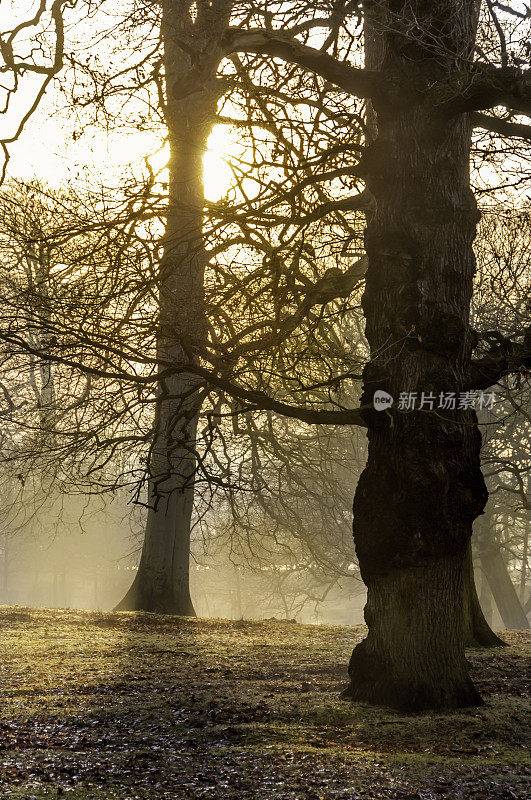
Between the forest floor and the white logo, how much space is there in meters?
2.34

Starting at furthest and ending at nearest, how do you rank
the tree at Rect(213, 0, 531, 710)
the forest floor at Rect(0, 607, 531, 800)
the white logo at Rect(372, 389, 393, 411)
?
the white logo at Rect(372, 389, 393, 411) < the tree at Rect(213, 0, 531, 710) < the forest floor at Rect(0, 607, 531, 800)

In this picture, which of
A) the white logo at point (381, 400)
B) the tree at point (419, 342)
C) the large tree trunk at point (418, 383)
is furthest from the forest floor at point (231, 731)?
the white logo at point (381, 400)

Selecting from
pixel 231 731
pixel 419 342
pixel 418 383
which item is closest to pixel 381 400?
pixel 418 383

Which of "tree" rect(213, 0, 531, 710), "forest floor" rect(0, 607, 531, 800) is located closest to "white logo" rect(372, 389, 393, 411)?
"tree" rect(213, 0, 531, 710)

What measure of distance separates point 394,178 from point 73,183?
2793 millimetres

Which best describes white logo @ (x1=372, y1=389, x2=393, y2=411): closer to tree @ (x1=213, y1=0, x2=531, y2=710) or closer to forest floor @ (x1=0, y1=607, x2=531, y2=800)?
tree @ (x1=213, y1=0, x2=531, y2=710)

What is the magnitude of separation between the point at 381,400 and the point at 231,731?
8.98ft

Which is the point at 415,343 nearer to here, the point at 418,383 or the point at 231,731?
the point at 418,383

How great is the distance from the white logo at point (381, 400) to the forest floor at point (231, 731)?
2345 mm

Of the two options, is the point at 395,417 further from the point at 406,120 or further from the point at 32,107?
the point at 32,107

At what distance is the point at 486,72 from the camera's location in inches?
240

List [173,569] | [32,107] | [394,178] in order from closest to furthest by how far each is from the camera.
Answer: [394,178] → [32,107] → [173,569]

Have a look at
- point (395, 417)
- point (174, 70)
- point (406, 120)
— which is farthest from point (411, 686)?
point (174, 70)

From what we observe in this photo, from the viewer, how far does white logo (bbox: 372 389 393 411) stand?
256 inches
